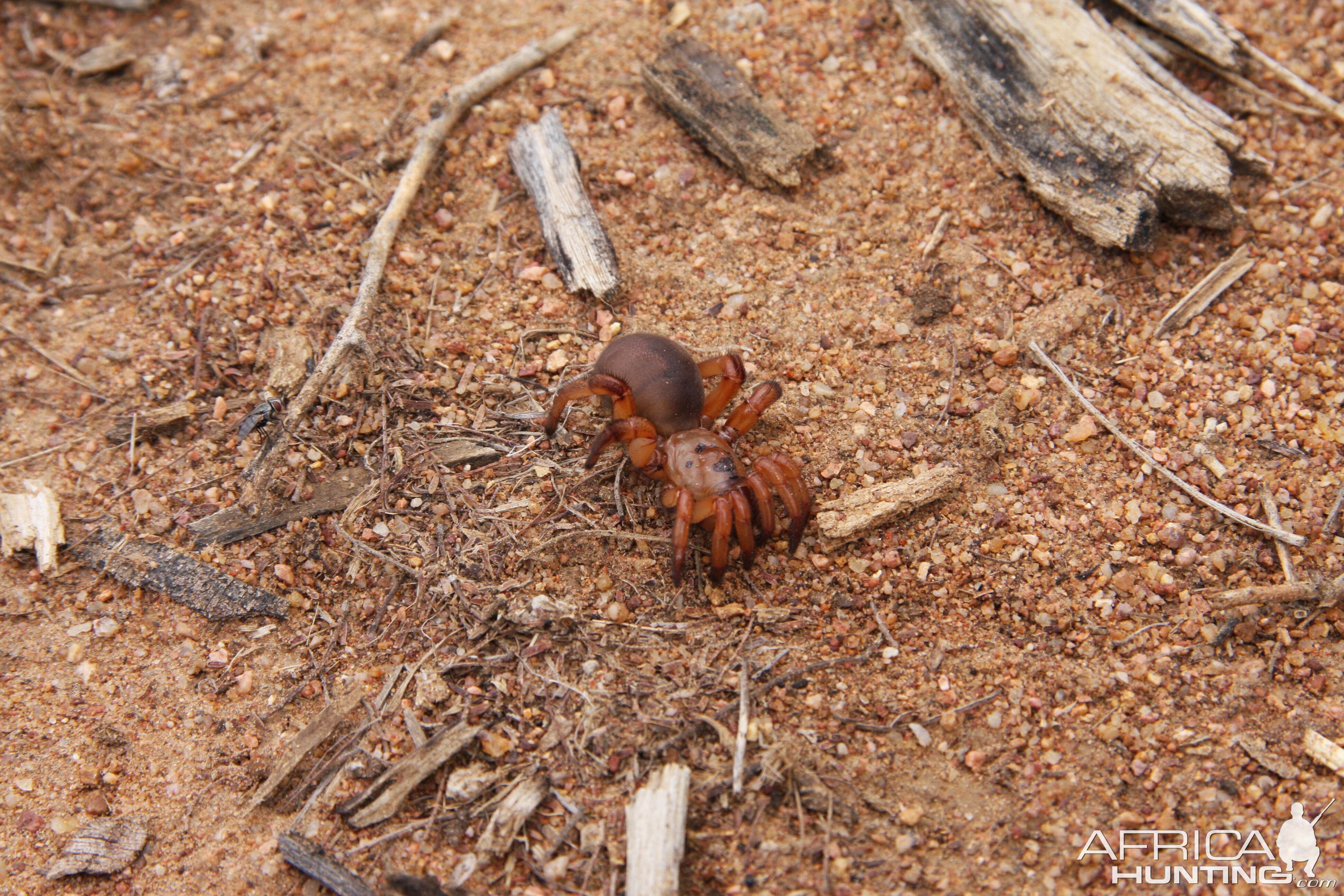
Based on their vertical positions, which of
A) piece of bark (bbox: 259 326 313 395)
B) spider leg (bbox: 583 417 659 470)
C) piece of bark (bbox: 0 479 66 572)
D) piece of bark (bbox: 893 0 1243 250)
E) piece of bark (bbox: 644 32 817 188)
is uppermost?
piece of bark (bbox: 893 0 1243 250)

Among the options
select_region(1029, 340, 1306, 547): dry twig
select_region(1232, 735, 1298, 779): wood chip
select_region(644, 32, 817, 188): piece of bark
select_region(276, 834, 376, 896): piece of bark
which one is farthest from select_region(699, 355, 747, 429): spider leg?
select_region(1232, 735, 1298, 779): wood chip

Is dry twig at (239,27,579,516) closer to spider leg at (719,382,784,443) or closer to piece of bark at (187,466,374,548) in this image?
piece of bark at (187,466,374,548)

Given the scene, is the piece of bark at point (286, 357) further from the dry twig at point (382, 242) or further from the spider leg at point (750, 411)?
the spider leg at point (750, 411)

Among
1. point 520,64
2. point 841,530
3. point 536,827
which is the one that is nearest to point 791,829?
point 536,827

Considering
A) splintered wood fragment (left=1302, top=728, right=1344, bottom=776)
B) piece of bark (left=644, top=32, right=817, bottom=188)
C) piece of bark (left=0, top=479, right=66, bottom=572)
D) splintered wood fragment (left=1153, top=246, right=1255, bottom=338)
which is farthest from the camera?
piece of bark (left=644, top=32, right=817, bottom=188)

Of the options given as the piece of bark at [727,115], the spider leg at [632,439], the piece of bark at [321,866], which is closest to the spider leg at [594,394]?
the spider leg at [632,439]

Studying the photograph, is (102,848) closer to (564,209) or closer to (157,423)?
(157,423)
